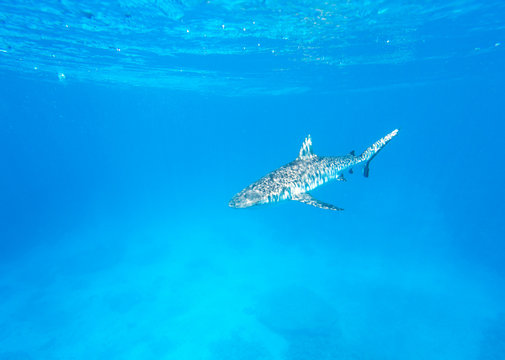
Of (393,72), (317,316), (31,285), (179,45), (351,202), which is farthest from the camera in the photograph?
(351,202)

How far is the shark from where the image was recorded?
28.8ft

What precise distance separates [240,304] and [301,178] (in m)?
12.5

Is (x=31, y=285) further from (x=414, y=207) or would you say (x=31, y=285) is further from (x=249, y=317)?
(x=414, y=207)

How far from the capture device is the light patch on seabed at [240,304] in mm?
15367

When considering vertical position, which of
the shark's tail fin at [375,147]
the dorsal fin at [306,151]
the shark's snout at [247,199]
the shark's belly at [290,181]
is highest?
the shark's tail fin at [375,147]

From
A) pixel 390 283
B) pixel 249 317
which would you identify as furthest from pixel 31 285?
pixel 390 283

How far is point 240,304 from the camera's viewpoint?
18906 millimetres

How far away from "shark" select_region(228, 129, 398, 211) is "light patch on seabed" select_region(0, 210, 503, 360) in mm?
9330

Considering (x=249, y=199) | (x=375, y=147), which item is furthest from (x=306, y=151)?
(x=249, y=199)

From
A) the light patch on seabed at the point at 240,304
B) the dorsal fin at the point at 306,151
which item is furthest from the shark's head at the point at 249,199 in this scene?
the light patch on seabed at the point at 240,304

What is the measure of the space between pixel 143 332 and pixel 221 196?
3406cm

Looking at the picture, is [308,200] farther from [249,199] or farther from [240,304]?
[240,304]

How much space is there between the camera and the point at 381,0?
14.5 meters

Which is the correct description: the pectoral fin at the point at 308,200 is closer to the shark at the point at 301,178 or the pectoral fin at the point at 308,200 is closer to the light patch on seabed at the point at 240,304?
the shark at the point at 301,178
